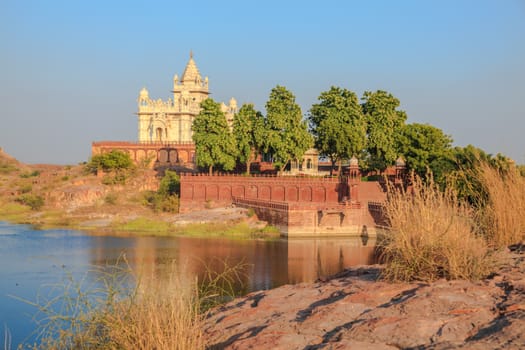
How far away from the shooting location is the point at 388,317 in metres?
8.55

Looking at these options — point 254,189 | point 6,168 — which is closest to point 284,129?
point 254,189

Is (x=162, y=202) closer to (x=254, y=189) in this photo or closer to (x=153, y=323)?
(x=254, y=189)

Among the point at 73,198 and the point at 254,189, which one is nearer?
the point at 254,189

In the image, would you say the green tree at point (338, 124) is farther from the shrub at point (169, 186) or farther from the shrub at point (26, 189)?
the shrub at point (26, 189)

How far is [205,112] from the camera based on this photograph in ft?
202

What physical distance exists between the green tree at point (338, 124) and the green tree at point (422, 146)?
159 inches

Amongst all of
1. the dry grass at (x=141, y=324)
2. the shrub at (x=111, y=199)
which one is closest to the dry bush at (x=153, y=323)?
the dry grass at (x=141, y=324)

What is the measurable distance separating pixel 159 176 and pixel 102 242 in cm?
2348

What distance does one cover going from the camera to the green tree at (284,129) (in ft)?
196

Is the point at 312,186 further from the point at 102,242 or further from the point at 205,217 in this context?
the point at 102,242

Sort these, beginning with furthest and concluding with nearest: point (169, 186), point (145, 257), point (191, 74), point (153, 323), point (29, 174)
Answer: point (191, 74), point (29, 174), point (169, 186), point (145, 257), point (153, 323)

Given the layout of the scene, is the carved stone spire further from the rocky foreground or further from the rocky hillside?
the rocky foreground

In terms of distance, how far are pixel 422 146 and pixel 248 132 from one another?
1530 centimetres

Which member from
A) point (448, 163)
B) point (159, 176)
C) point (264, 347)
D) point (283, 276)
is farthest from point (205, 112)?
point (264, 347)
